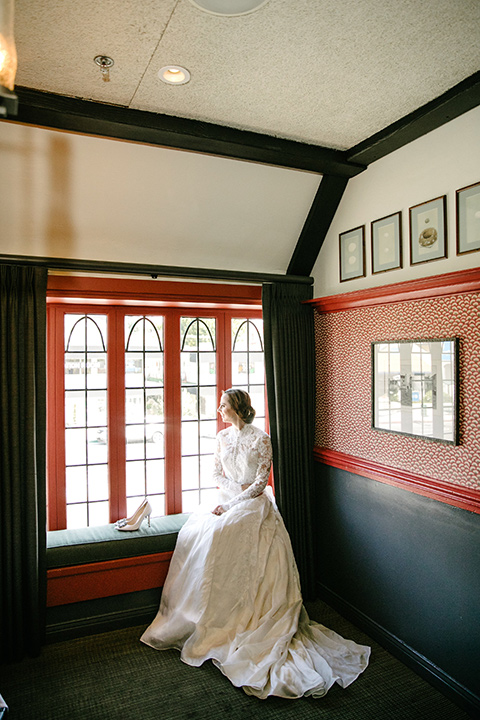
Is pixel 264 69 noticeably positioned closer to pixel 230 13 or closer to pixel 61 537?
pixel 230 13

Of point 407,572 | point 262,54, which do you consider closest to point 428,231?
point 262,54

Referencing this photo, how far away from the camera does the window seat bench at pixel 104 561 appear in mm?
3098

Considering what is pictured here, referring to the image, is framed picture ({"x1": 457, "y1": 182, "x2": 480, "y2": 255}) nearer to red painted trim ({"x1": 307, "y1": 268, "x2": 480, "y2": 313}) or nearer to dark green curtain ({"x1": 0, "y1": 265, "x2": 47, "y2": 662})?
red painted trim ({"x1": 307, "y1": 268, "x2": 480, "y2": 313})

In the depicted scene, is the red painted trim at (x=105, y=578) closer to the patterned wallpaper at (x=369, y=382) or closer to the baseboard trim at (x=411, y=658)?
the baseboard trim at (x=411, y=658)

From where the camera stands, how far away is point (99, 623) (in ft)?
10.5

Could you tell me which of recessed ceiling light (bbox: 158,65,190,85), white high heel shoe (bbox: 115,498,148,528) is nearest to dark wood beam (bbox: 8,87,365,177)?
recessed ceiling light (bbox: 158,65,190,85)

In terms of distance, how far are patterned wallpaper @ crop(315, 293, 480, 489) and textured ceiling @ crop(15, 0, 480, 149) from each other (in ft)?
3.77

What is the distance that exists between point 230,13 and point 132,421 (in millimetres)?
2706

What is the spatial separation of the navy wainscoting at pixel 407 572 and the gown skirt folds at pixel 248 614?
1.04 ft

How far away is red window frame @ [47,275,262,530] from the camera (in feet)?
11.1

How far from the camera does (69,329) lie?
11.5 feet

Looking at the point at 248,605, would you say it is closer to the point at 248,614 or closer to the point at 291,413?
the point at 248,614

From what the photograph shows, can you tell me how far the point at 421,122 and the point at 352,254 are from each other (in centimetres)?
98

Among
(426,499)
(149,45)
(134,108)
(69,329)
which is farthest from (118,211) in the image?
(426,499)
